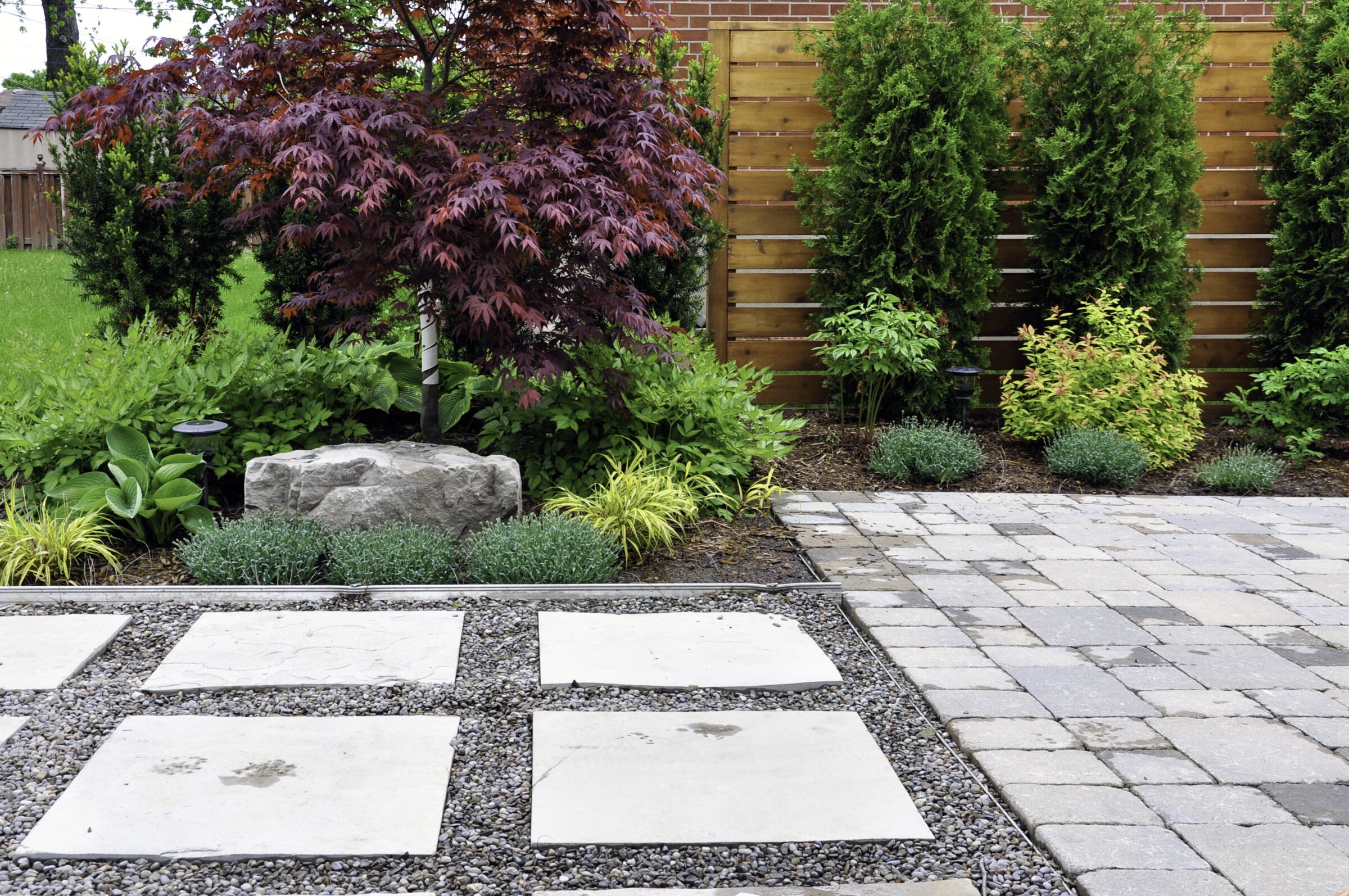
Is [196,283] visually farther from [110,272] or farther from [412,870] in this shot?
[412,870]

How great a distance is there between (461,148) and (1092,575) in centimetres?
313

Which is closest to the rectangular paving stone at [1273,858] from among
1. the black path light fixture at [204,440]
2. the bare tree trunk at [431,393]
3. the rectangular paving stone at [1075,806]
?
the rectangular paving stone at [1075,806]

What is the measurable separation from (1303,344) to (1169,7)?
2464 millimetres

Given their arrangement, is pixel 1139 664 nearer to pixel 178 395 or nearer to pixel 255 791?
pixel 255 791

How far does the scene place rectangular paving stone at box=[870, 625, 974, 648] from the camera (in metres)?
3.37

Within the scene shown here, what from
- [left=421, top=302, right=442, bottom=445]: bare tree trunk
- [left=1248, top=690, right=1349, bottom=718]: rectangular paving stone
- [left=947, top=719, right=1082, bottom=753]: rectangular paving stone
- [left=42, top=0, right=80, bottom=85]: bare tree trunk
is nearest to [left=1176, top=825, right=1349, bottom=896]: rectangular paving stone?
[left=947, top=719, right=1082, bottom=753]: rectangular paving stone

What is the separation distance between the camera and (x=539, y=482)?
500cm

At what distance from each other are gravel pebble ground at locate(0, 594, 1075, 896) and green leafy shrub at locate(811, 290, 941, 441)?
2758 millimetres

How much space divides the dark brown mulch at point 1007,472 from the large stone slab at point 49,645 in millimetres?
3285

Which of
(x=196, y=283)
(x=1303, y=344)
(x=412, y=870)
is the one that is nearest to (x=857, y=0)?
(x=1303, y=344)

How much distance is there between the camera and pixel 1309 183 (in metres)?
6.77

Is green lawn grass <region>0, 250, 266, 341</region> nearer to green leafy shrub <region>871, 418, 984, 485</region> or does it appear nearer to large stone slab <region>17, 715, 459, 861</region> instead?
green leafy shrub <region>871, 418, 984, 485</region>

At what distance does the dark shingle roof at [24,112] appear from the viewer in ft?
82.0

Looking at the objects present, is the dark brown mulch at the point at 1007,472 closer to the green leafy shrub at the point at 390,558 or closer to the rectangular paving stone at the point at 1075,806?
the green leafy shrub at the point at 390,558
